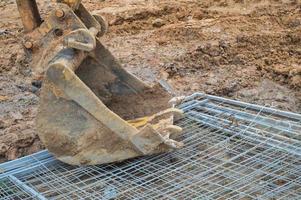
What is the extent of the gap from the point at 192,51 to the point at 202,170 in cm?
255

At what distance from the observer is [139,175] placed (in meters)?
2.89

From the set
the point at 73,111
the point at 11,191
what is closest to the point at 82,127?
the point at 73,111

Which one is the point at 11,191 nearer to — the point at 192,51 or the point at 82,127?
the point at 82,127

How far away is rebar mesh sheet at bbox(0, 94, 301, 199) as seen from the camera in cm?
269

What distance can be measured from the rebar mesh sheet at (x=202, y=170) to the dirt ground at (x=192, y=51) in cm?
58

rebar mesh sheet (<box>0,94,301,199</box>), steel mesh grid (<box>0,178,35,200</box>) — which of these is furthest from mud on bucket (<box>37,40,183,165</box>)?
steel mesh grid (<box>0,178,35,200</box>)

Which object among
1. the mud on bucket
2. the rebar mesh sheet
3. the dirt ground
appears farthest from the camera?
the dirt ground

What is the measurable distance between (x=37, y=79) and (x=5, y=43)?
347 centimetres

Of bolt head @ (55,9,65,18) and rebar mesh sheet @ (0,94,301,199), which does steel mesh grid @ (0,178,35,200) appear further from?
bolt head @ (55,9,65,18)

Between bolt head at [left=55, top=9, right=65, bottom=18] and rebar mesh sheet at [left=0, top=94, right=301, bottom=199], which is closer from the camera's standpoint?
rebar mesh sheet at [left=0, top=94, right=301, bottom=199]

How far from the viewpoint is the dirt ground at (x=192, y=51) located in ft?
13.9

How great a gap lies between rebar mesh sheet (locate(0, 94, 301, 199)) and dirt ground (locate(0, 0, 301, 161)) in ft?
1.90

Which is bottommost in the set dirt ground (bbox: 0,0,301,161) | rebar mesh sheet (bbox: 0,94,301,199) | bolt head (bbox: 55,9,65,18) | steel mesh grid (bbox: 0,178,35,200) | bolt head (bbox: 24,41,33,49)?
dirt ground (bbox: 0,0,301,161)

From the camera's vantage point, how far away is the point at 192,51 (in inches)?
208
